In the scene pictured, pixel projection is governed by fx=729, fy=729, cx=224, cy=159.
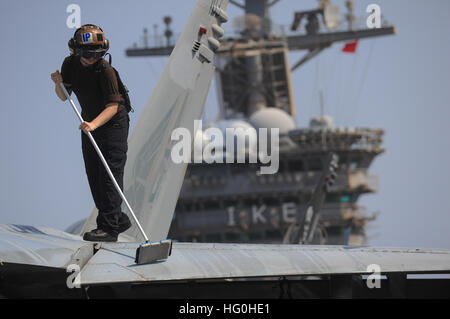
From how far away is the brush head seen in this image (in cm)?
501

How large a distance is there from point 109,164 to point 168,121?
2460 millimetres

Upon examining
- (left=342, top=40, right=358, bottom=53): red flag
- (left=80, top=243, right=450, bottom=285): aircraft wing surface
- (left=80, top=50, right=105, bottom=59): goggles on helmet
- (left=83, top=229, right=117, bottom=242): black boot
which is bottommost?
(left=80, top=243, right=450, bottom=285): aircraft wing surface

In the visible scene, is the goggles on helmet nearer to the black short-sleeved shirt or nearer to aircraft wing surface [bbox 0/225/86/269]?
the black short-sleeved shirt

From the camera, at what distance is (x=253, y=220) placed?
60.4 metres

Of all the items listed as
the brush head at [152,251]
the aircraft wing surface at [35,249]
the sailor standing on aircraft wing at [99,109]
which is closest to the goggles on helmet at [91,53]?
the sailor standing on aircraft wing at [99,109]

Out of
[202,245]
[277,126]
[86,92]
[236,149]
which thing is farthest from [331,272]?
[277,126]

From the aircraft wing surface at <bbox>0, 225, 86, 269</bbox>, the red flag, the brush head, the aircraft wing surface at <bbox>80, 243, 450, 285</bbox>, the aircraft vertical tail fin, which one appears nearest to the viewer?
the aircraft wing surface at <bbox>0, 225, 86, 269</bbox>

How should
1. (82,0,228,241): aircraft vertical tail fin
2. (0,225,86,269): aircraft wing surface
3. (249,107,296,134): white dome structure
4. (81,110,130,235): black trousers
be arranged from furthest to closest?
(249,107,296,134): white dome structure < (82,0,228,241): aircraft vertical tail fin < (81,110,130,235): black trousers < (0,225,86,269): aircraft wing surface

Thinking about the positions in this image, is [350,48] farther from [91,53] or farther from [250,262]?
[250,262]

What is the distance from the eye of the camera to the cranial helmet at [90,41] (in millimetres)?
6129

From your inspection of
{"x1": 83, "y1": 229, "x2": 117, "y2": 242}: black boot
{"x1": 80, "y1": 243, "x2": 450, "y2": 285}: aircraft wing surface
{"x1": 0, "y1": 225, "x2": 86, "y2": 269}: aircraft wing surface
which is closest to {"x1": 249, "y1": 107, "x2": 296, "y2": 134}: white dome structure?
{"x1": 83, "y1": 229, "x2": 117, "y2": 242}: black boot

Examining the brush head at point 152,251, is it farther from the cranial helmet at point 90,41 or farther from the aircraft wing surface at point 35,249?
the cranial helmet at point 90,41

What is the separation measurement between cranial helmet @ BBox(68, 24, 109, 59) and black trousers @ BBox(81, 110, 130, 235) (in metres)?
0.56

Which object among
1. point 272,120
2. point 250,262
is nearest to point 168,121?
point 250,262
